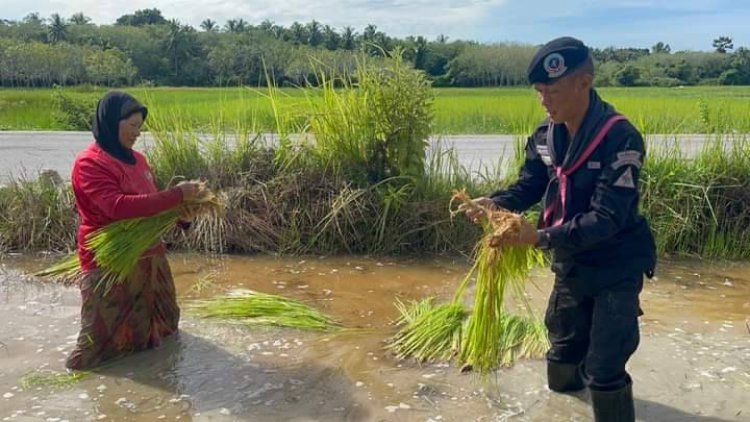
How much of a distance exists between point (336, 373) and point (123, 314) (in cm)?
132

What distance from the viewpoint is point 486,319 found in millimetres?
3508

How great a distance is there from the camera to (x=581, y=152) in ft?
9.71

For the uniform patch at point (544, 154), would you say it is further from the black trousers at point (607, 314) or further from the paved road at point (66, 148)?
the paved road at point (66, 148)

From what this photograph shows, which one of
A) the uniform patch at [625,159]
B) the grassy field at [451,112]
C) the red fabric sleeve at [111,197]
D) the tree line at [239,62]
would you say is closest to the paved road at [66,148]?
the grassy field at [451,112]

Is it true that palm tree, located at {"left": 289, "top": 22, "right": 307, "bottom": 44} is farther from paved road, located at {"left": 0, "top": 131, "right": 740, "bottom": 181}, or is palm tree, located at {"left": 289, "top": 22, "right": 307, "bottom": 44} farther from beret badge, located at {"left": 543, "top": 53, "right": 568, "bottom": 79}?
beret badge, located at {"left": 543, "top": 53, "right": 568, "bottom": 79}

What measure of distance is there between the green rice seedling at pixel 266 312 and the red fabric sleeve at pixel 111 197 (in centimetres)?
132

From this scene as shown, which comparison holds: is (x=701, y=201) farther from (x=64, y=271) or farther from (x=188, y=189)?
(x=64, y=271)

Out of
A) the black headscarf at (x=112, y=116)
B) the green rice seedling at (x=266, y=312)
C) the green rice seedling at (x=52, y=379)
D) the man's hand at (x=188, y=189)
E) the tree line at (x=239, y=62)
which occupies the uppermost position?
the tree line at (x=239, y=62)

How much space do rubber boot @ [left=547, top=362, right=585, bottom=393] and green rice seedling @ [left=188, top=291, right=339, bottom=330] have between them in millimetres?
1762

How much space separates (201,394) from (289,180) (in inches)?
133

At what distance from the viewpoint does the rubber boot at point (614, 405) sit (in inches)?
123

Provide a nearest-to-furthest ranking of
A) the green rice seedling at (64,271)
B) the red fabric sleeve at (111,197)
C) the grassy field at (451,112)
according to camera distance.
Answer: the red fabric sleeve at (111,197) < the green rice seedling at (64,271) < the grassy field at (451,112)

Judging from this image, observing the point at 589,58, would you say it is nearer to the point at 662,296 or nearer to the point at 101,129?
the point at 101,129

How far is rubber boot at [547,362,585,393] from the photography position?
12.0ft
